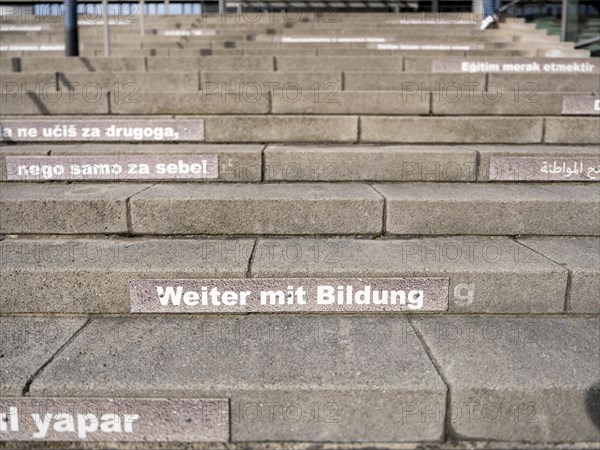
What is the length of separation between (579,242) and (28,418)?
293 cm

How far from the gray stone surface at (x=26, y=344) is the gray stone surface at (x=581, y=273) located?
8.00 feet

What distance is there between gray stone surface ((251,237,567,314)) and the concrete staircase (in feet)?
0.04

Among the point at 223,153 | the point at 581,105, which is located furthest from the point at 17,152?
the point at 581,105

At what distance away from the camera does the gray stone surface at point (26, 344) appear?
1947 mm

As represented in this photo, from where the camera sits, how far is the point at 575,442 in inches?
76.2

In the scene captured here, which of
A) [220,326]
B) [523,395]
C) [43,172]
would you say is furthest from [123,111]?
[523,395]

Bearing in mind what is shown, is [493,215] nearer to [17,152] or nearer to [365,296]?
[365,296]

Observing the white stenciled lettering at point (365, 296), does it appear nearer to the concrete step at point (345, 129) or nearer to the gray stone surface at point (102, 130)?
the concrete step at point (345, 129)

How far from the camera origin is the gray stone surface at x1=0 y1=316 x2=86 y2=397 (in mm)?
1947

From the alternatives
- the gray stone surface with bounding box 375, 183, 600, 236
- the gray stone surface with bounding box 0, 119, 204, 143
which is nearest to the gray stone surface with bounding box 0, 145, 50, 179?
the gray stone surface with bounding box 0, 119, 204, 143

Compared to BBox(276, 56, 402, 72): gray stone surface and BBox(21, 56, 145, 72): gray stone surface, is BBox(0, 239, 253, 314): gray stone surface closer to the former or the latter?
BBox(21, 56, 145, 72): gray stone surface

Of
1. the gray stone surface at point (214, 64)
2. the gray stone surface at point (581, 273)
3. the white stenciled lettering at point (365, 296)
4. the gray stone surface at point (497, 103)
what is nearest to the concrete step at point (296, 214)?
the gray stone surface at point (581, 273)

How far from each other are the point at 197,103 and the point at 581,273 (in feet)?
10.5

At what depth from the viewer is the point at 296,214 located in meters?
2.96
